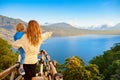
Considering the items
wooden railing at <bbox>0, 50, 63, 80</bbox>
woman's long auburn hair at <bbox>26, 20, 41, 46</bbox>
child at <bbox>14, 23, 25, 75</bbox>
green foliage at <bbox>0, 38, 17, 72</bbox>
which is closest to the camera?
wooden railing at <bbox>0, 50, 63, 80</bbox>

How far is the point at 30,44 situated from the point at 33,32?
1.06 feet

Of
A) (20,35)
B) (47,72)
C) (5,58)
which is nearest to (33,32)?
(20,35)

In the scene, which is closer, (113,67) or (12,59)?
(12,59)

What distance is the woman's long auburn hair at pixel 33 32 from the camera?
6273 millimetres

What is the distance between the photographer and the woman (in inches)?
250

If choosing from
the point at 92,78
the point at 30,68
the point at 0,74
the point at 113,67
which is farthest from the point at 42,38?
the point at 113,67

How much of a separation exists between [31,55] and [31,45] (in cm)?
24

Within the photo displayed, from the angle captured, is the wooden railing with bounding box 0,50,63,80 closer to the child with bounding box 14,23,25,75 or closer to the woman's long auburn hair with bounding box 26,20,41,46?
the child with bounding box 14,23,25,75

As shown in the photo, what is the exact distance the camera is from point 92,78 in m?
40.6

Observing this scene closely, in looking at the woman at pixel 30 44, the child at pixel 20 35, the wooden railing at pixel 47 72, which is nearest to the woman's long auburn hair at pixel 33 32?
the woman at pixel 30 44

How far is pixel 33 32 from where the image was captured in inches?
250

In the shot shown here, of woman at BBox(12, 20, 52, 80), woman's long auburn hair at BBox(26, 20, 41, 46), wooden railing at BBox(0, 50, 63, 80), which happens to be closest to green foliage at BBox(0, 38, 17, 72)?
wooden railing at BBox(0, 50, 63, 80)

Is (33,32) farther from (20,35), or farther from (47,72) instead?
(47,72)

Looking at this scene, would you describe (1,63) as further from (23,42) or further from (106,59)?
(23,42)
